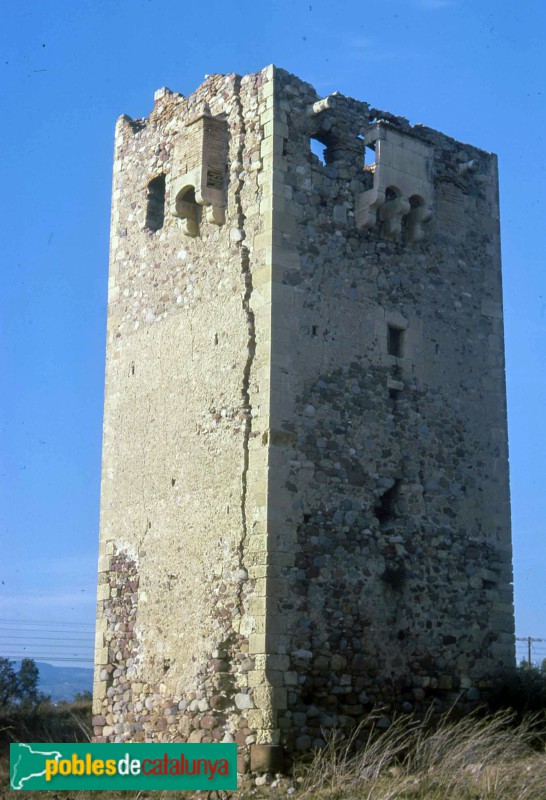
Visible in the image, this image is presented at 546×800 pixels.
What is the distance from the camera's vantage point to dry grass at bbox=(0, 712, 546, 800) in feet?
35.4

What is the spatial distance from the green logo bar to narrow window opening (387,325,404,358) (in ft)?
15.6

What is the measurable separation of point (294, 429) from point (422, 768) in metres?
3.57

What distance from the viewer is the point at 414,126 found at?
14742 mm

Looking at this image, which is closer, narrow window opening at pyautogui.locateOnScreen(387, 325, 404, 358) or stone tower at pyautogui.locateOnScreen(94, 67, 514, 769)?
stone tower at pyautogui.locateOnScreen(94, 67, 514, 769)

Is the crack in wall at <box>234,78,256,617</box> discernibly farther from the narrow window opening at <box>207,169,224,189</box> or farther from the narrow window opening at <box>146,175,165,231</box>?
the narrow window opening at <box>146,175,165,231</box>

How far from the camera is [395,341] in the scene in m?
13.9

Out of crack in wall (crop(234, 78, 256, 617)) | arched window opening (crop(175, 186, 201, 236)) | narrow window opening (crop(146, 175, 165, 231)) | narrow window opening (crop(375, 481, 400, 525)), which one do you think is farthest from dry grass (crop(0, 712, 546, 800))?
narrow window opening (crop(146, 175, 165, 231))

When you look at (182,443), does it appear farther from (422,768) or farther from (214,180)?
(422,768)

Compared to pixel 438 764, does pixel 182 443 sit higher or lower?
higher

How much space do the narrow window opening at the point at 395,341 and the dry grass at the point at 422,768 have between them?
404 cm

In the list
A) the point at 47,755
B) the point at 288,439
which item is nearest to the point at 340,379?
the point at 288,439

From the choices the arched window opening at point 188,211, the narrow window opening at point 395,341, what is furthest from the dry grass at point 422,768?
the arched window opening at point 188,211

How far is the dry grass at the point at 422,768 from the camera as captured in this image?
1080 cm

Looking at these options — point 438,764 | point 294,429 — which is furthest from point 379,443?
point 438,764
